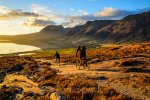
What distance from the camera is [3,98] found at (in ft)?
69.7

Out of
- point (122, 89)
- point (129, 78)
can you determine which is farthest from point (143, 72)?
point (122, 89)

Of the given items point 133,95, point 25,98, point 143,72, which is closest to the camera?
point 133,95

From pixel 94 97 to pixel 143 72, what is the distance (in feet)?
41.0

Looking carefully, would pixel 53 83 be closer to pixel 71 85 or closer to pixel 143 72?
pixel 71 85

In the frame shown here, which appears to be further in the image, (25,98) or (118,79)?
(118,79)

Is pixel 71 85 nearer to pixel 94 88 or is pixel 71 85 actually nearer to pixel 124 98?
pixel 94 88

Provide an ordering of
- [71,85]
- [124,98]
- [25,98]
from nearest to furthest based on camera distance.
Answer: [124,98], [25,98], [71,85]

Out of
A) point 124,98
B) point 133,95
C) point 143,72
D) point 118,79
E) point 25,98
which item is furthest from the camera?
point 143,72

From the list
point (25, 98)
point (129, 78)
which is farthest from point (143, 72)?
point (25, 98)

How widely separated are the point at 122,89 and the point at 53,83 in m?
7.02

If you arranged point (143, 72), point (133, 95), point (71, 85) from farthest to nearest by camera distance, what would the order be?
point (143, 72) < point (71, 85) < point (133, 95)

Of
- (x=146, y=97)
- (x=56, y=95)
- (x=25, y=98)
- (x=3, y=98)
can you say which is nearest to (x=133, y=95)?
(x=146, y=97)

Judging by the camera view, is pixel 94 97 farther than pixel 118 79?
No

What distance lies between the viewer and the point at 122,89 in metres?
21.9
